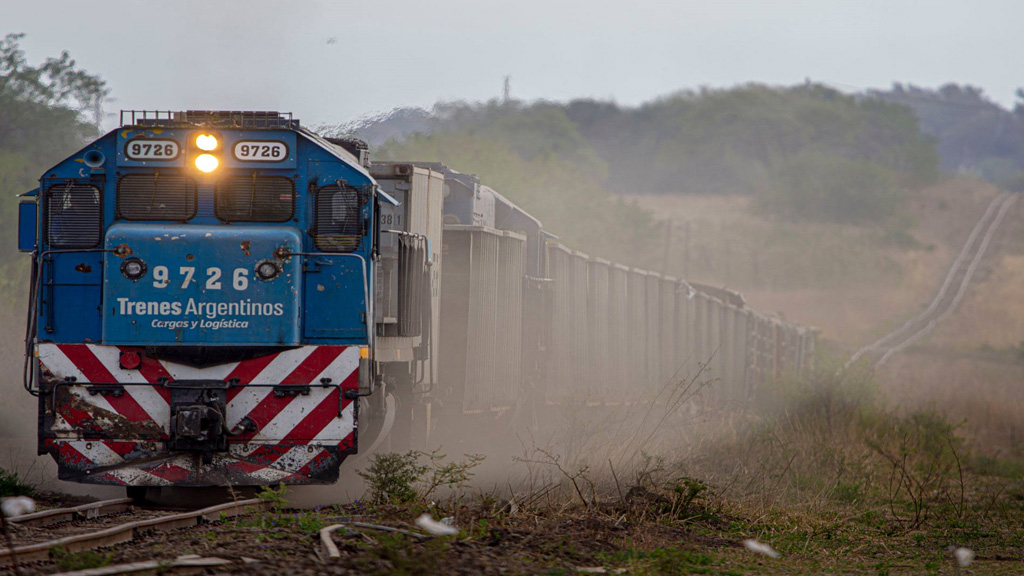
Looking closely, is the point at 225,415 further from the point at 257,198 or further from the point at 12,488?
the point at 12,488


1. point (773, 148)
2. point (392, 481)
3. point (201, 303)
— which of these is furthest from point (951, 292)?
point (201, 303)

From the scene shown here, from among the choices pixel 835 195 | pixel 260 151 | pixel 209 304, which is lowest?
pixel 209 304

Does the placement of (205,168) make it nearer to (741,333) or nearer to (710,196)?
(741,333)

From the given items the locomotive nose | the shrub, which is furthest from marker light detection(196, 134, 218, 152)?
the shrub

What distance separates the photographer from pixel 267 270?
28.8 feet

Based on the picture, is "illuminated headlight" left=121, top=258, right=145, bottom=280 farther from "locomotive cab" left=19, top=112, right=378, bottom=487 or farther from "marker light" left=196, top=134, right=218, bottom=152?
"marker light" left=196, top=134, right=218, bottom=152

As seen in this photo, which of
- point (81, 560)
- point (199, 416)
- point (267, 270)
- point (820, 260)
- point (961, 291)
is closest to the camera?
point (81, 560)

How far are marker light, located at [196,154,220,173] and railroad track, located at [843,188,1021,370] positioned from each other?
2861cm

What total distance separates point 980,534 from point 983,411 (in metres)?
15.0

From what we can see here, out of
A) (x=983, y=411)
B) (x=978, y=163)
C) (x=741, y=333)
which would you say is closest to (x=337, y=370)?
(x=741, y=333)

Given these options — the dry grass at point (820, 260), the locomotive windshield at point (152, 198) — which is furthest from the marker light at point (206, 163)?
the dry grass at point (820, 260)

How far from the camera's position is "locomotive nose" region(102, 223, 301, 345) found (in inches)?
341

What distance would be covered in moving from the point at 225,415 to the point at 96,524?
1.42 metres

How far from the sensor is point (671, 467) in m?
10.5
